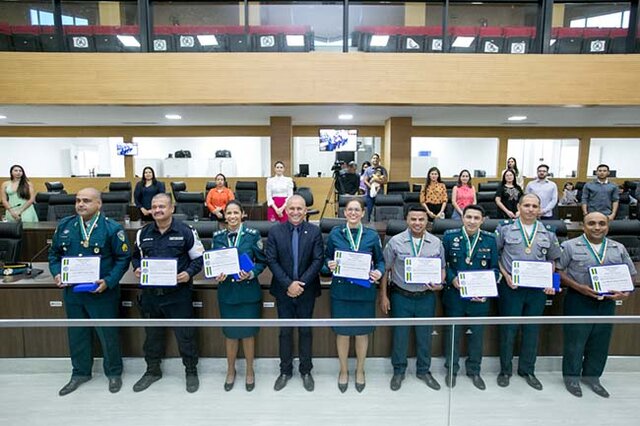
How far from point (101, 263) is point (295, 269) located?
1359 millimetres

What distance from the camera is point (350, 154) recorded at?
1041cm

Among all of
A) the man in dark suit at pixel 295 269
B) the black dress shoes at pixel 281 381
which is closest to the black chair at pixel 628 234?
the man in dark suit at pixel 295 269

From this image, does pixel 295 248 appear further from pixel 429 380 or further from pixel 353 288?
pixel 429 380

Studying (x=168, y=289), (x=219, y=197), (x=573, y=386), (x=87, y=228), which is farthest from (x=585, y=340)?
(x=219, y=197)

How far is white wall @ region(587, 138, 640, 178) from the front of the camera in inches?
560

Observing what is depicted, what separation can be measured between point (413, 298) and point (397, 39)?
5.08 m

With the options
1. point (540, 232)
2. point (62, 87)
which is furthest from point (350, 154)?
point (540, 232)

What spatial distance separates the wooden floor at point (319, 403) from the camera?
2320 mm

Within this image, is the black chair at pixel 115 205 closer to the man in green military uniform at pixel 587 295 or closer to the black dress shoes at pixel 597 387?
the man in green military uniform at pixel 587 295

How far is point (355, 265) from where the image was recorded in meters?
2.62

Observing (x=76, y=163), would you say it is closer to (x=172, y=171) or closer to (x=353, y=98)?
(x=172, y=171)

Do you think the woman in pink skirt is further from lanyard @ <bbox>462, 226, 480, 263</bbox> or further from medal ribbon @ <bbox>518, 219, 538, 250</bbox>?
medal ribbon @ <bbox>518, 219, 538, 250</bbox>

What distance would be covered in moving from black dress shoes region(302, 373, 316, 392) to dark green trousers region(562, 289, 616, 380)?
164cm

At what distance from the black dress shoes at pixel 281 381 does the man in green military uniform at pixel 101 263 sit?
102 cm
